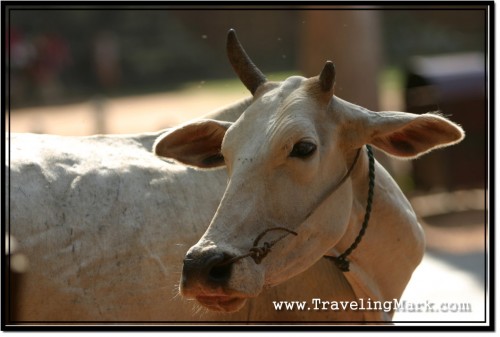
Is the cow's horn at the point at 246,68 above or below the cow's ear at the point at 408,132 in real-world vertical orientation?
above

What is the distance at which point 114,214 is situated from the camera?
18.3ft

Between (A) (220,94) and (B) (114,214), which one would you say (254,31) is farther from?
(B) (114,214)

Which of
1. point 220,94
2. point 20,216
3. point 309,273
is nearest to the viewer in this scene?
point 20,216

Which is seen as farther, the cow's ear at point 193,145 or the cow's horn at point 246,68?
the cow's ear at point 193,145

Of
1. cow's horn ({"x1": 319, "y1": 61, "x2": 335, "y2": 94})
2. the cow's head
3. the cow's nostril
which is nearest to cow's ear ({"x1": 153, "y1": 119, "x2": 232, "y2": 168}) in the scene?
the cow's head

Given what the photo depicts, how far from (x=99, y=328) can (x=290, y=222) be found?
4.23 ft

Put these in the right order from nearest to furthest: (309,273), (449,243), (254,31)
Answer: (309,273) → (449,243) → (254,31)

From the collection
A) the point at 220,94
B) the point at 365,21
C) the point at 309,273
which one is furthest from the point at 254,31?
the point at 309,273

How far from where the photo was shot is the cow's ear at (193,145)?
5372 millimetres

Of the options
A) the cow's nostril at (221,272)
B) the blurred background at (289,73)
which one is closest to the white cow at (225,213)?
the cow's nostril at (221,272)

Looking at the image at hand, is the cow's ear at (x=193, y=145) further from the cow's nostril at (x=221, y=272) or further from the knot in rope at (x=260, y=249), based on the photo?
the cow's nostril at (x=221, y=272)

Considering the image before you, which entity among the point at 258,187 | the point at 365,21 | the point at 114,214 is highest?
the point at 258,187

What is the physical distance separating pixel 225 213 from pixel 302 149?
0.46 m

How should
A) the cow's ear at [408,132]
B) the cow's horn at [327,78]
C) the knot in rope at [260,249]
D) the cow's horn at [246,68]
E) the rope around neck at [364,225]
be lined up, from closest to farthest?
the knot in rope at [260,249] → the cow's horn at [327,78] → the cow's ear at [408,132] → the cow's horn at [246,68] → the rope around neck at [364,225]
